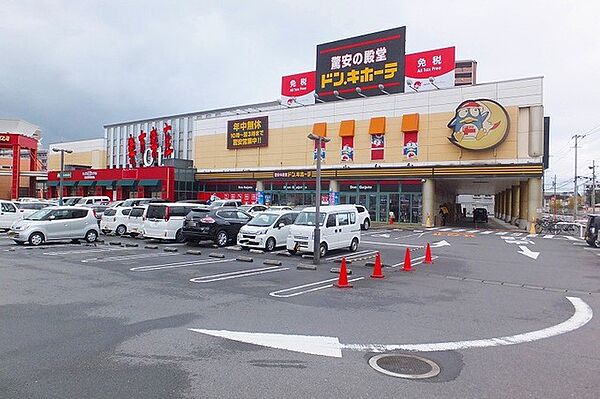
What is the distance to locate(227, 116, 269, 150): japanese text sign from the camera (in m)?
48.1

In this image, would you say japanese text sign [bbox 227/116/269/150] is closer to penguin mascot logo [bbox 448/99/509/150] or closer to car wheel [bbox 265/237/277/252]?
penguin mascot logo [bbox 448/99/509/150]

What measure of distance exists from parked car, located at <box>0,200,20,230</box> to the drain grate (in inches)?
1053

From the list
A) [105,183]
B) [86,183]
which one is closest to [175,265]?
[105,183]

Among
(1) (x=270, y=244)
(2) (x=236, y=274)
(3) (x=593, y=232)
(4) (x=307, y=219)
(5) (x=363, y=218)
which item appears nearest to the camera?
(2) (x=236, y=274)

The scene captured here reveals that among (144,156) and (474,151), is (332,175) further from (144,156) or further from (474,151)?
(144,156)

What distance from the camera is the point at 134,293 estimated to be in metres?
9.73

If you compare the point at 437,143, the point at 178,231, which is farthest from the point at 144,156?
the point at 178,231

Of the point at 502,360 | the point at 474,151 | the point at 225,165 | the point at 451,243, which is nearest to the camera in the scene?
the point at 502,360

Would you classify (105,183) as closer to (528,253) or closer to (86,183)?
(86,183)

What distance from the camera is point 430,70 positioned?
4159cm

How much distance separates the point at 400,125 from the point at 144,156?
4238 centimetres

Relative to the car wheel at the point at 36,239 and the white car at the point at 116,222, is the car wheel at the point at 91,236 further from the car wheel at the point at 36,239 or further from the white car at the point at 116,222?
the white car at the point at 116,222

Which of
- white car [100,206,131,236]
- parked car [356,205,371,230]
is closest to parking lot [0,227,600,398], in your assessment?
white car [100,206,131,236]

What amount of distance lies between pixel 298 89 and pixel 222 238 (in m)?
32.8
